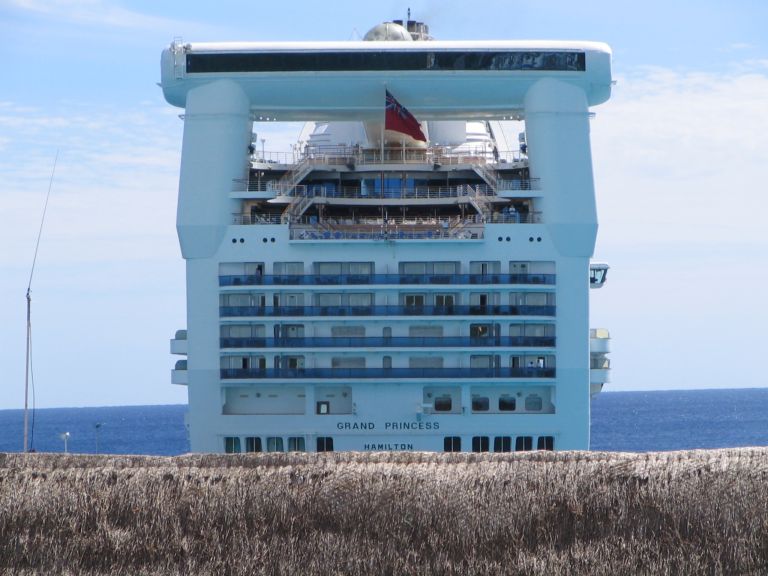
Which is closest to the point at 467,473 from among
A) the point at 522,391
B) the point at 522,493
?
the point at 522,493

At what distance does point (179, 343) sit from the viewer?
74125 mm

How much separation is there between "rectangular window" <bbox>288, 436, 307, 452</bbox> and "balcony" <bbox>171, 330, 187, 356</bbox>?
659cm

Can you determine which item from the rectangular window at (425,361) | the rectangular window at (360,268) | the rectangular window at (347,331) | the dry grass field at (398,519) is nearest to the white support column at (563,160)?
the rectangular window at (425,361)

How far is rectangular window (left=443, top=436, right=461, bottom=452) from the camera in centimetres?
7006

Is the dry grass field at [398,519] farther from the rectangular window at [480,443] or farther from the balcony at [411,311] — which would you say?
the balcony at [411,311]

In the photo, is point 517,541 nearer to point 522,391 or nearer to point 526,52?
point 522,391

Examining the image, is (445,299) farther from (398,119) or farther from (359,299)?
(398,119)

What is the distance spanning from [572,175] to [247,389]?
1633cm

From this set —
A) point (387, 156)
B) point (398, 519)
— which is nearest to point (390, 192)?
point (387, 156)

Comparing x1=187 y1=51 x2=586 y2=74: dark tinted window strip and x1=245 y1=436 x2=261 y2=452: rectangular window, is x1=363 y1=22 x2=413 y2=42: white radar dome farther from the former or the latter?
x1=245 y1=436 x2=261 y2=452: rectangular window

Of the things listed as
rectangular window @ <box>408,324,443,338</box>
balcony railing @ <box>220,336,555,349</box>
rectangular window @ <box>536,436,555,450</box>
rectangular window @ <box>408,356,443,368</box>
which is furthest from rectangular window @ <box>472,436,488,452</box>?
rectangular window @ <box>408,324,443,338</box>

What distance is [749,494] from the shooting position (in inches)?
1863

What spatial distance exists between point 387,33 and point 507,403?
1961 centimetres

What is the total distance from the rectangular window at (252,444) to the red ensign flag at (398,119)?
47.3 feet
